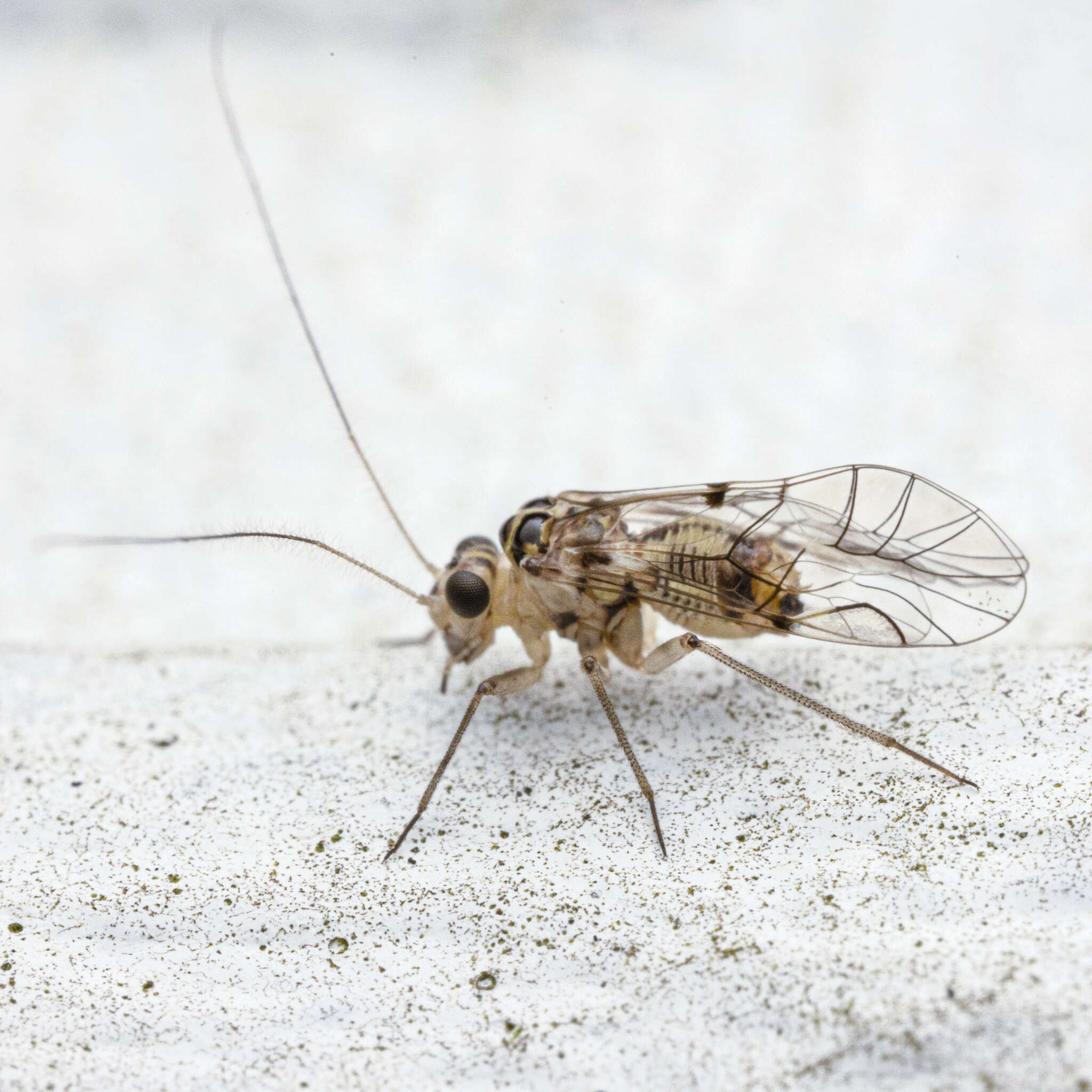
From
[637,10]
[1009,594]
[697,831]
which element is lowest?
[697,831]

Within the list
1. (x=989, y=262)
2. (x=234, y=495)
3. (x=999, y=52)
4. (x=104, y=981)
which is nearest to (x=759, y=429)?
(x=989, y=262)

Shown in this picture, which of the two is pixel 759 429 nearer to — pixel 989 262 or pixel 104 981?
pixel 989 262

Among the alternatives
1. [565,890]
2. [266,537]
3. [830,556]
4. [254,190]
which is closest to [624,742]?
[565,890]

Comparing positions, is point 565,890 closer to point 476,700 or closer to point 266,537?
point 476,700

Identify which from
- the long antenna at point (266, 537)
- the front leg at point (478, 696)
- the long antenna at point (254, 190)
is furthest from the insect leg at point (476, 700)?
the long antenna at point (254, 190)

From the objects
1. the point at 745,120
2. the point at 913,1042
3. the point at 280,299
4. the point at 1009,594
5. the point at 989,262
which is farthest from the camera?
the point at 745,120

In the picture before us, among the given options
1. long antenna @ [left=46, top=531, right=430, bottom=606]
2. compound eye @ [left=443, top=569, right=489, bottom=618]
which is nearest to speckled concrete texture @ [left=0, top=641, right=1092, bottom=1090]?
compound eye @ [left=443, top=569, right=489, bottom=618]

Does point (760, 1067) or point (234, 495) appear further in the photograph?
point (234, 495)

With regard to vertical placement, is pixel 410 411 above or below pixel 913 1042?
above
